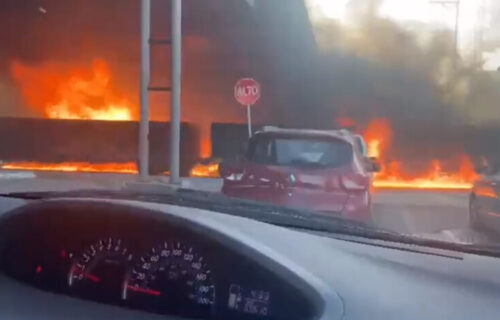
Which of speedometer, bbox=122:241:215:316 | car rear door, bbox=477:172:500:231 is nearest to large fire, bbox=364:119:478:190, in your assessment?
car rear door, bbox=477:172:500:231

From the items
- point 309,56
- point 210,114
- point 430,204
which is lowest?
point 430,204

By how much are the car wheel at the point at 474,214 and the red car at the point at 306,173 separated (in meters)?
0.98

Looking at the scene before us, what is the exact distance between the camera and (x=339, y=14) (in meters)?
25.2

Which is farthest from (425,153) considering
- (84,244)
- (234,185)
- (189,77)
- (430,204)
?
(84,244)

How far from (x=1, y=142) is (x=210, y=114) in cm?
588

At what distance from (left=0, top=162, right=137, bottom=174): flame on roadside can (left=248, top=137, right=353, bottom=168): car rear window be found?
Answer: 22.7ft

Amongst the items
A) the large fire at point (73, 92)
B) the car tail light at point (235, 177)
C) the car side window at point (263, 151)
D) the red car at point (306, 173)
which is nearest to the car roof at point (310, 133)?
the red car at point (306, 173)

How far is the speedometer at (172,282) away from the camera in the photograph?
287cm

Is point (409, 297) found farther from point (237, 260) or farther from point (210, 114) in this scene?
point (210, 114)

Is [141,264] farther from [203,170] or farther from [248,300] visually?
[203,170]

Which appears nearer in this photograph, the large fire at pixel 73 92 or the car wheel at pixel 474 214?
the car wheel at pixel 474 214

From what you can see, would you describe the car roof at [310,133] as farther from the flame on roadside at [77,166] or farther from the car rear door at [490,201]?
the flame on roadside at [77,166]

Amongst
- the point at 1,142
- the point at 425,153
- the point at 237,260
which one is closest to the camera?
the point at 237,260

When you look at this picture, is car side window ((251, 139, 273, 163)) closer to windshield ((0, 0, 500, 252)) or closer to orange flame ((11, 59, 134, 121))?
windshield ((0, 0, 500, 252))
